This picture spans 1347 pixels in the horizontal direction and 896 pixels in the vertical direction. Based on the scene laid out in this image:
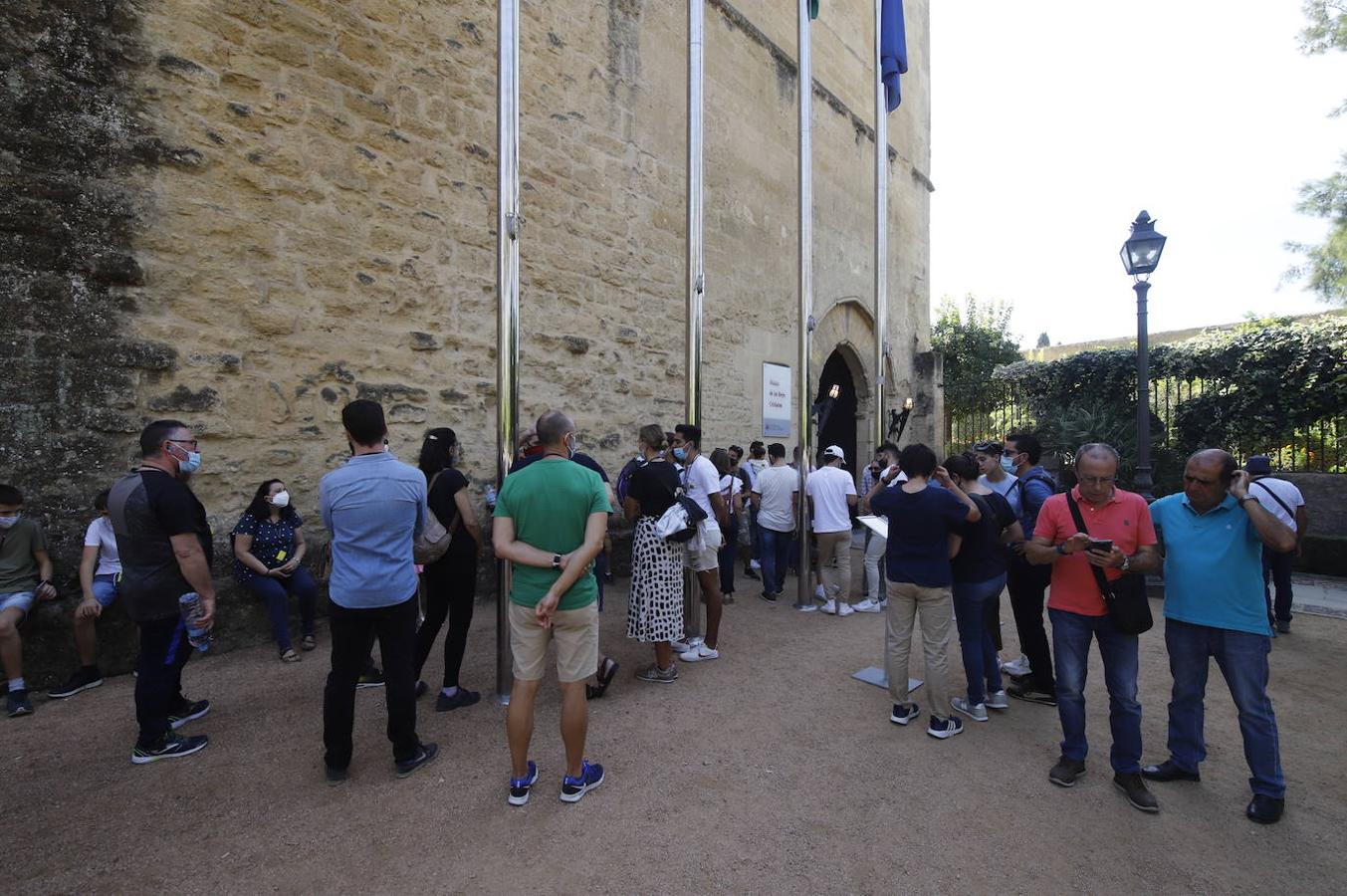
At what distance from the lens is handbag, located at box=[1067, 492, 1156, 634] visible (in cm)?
295

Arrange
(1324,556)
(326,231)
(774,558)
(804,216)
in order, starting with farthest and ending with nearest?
(1324,556), (774,558), (804,216), (326,231)

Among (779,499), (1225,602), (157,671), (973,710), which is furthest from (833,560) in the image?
(157,671)

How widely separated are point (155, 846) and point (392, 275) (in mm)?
4545

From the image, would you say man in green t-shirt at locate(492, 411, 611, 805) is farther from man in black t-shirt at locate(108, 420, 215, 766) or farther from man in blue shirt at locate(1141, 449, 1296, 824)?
man in blue shirt at locate(1141, 449, 1296, 824)

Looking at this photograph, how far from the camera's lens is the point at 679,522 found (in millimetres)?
4207

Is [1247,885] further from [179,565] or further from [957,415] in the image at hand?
[957,415]

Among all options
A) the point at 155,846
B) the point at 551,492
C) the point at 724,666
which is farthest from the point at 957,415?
the point at 155,846

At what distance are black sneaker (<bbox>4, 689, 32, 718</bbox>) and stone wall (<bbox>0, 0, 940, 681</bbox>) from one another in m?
0.32

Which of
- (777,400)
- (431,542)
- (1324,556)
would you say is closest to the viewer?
(431,542)

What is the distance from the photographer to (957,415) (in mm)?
15062

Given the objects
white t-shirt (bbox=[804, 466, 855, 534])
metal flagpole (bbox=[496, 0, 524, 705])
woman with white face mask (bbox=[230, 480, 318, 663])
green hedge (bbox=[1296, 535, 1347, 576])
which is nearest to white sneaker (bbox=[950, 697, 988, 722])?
white t-shirt (bbox=[804, 466, 855, 534])

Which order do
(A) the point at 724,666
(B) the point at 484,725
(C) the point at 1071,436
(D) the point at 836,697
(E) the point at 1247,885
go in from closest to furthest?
(E) the point at 1247,885, (B) the point at 484,725, (D) the point at 836,697, (A) the point at 724,666, (C) the point at 1071,436

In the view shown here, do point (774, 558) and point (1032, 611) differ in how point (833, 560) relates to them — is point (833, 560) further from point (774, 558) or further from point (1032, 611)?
point (1032, 611)

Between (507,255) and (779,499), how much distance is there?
3928 mm
